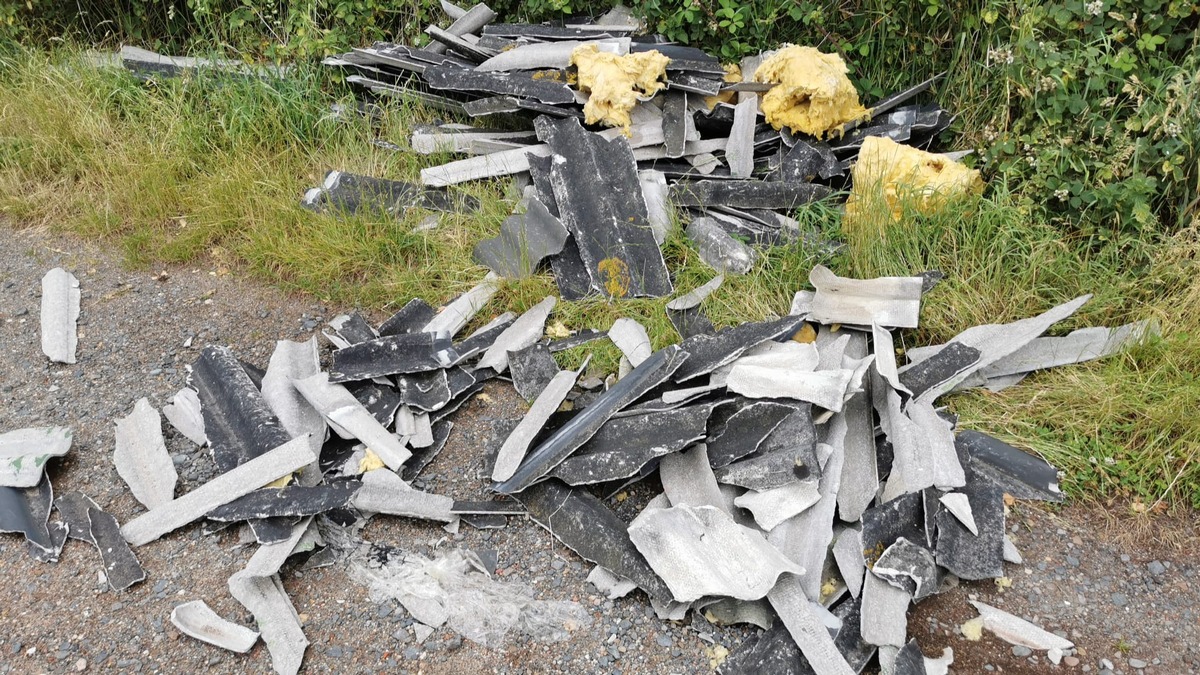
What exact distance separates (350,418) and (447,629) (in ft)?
3.40

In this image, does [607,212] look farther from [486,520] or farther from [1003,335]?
[1003,335]

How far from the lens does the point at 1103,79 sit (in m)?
3.62

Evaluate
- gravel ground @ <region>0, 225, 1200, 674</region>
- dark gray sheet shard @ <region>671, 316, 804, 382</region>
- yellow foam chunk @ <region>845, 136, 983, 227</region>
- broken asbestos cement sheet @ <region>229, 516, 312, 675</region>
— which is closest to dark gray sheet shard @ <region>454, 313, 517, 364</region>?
gravel ground @ <region>0, 225, 1200, 674</region>

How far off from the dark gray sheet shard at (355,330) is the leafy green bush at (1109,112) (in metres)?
3.15

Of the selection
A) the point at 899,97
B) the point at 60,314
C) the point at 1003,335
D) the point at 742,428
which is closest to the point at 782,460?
the point at 742,428

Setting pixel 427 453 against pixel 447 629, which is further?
pixel 427 453

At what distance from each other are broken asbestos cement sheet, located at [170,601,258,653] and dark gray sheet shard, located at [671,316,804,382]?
1.82 metres

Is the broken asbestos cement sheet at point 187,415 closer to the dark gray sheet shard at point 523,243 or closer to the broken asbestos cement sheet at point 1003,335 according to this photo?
the dark gray sheet shard at point 523,243

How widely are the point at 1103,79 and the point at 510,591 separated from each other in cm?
333

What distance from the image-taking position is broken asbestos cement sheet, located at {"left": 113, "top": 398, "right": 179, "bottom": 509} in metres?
3.21

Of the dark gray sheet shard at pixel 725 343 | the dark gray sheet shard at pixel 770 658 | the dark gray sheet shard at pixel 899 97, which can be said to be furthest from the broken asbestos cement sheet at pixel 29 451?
the dark gray sheet shard at pixel 899 97

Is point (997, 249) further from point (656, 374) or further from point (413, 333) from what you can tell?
point (413, 333)

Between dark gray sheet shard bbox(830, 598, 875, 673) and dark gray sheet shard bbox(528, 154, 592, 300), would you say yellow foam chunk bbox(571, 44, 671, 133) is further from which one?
dark gray sheet shard bbox(830, 598, 875, 673)

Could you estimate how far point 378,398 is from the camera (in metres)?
3.55
